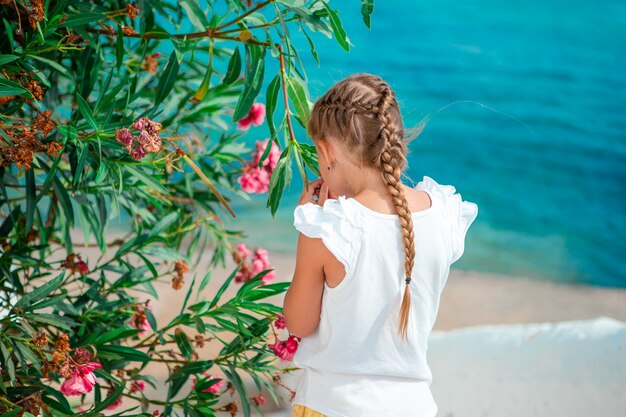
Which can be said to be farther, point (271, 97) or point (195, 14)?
point (195, 14)

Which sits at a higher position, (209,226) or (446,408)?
(209,226)

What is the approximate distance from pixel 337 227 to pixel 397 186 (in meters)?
0.12

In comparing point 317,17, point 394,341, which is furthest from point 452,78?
point 394,341

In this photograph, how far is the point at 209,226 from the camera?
8.03 ft

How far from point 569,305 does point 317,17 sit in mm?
3394

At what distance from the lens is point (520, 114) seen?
4.58m

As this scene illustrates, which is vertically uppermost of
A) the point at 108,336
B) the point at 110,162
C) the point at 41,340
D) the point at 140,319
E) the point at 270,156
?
the point at 110,162

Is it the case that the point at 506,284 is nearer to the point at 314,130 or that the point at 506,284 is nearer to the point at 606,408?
the point at 606,408

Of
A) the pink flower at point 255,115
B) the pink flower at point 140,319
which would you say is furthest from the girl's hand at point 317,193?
the pink flower at point 255,115

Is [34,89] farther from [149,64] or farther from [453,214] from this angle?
[453,214]

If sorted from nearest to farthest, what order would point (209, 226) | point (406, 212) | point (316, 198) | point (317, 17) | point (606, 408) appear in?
point (406, 212) < point (316, 198) < point (317, 17) < point (606, 408) < point (209, 226)

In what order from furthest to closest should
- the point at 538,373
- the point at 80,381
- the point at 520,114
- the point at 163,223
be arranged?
the point at 520,114 < the point at 538,373 < the point at 163,223 < the point at 80,381

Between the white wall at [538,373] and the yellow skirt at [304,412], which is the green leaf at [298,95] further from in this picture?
the white wall at [538,373]

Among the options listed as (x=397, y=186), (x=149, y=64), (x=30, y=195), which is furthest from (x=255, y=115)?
(x=397, y=186)
